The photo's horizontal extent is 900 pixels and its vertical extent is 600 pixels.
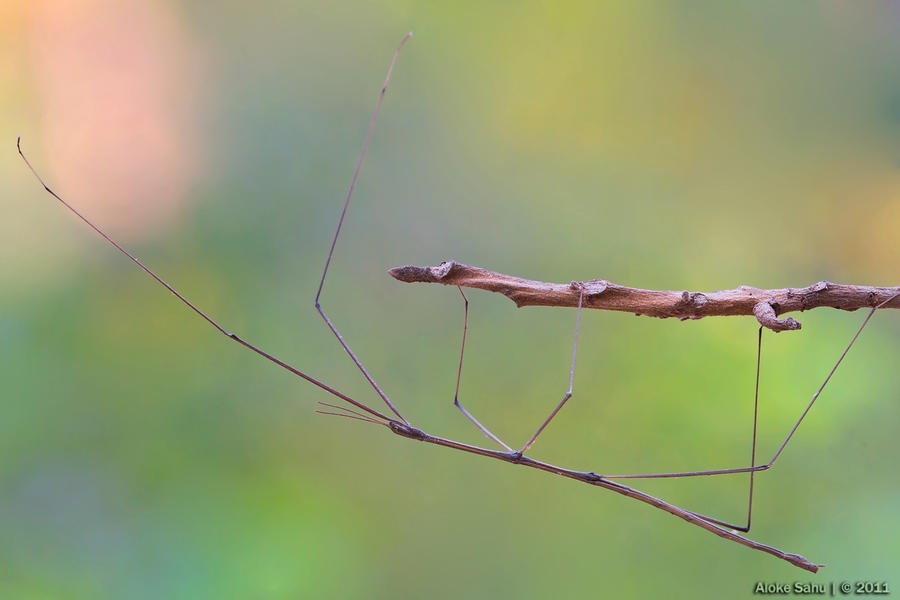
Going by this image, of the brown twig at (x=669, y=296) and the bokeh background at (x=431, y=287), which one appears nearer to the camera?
the brown twig at (x=669, y=296)

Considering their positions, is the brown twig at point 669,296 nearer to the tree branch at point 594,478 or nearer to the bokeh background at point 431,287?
the tree branch at point 594,478

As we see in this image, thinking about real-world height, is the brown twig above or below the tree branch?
above

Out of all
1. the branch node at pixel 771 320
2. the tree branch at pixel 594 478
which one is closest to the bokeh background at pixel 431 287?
the tree branch at pixel 594 478

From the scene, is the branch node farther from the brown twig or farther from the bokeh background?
the bokeh background

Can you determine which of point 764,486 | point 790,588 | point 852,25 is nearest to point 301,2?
point 852,25

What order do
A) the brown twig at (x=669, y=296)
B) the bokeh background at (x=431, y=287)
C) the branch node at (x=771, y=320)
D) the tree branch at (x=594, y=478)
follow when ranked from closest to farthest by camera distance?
the branch node at (x=771, y=320)
the brown twig at (x=669, y=296)
the tree branch at (x=594, y=478)
the bokeh background at (x=431, y=287)

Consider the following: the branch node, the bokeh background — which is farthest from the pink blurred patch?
the branch node

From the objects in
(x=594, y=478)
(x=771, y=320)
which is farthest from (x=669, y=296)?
(x=594, y=478)

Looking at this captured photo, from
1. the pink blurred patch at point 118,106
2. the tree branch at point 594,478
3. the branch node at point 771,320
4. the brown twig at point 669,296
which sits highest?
the pink blurred patch at point 118,106
